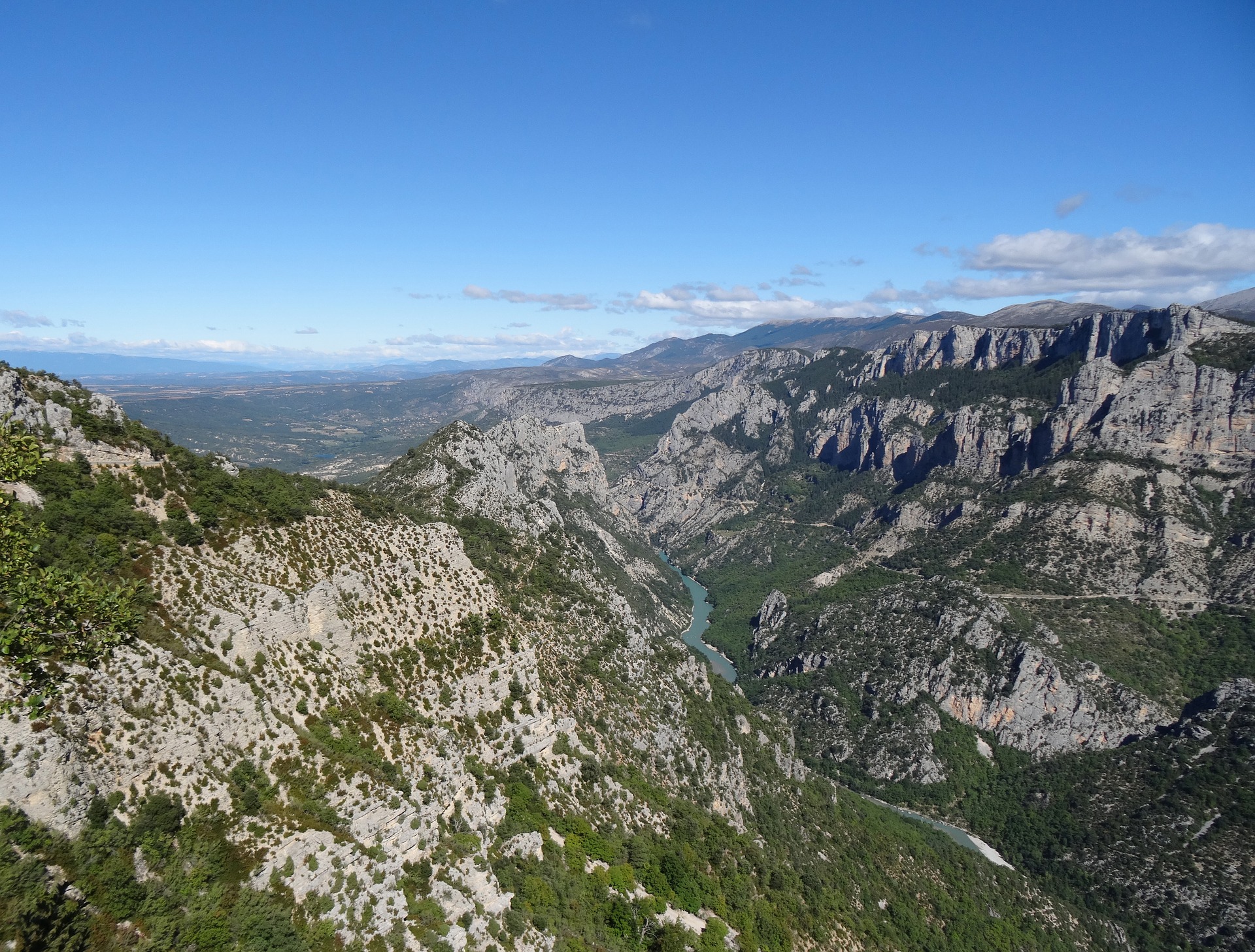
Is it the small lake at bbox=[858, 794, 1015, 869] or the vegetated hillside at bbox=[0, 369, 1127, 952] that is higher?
the vegetated hillside at bbox=[0, 369, 1127, 952]

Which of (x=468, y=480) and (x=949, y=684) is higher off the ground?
(x=468, y=480)

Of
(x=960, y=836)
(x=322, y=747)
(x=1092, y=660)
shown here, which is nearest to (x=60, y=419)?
(x=322, y=747)

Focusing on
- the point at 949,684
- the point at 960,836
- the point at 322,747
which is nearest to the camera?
the point at 322,747

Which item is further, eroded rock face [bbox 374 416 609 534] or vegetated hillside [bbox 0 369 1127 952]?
eroded rock face [bbox 374 416 609 534]

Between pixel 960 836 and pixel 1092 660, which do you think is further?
pixel 1092 660

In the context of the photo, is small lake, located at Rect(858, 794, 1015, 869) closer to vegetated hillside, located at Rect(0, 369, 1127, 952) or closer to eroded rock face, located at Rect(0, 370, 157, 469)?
vegetated hillside, located at Rect(0, 369, 1127, 952)

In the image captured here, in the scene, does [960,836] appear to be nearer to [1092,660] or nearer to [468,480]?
[1092,660]

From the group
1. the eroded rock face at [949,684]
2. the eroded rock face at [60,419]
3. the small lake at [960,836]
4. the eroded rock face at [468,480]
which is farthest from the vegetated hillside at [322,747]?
the eroded rock face at [949,684]

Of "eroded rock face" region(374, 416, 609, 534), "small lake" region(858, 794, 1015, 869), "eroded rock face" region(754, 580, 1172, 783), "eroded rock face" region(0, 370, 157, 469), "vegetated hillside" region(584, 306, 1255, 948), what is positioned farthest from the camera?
"eroded rock face" region(754, 580, 1172, 783)

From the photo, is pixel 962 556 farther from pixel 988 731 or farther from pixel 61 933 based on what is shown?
pixel 61 933

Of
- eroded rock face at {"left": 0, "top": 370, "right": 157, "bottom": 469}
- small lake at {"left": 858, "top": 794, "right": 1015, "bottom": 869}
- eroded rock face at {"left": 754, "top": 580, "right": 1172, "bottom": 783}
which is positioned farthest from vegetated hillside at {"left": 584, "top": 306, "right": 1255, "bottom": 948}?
eroded rock face at {"left": 0, "top": 370, "right": 157, "bottom": 469}
